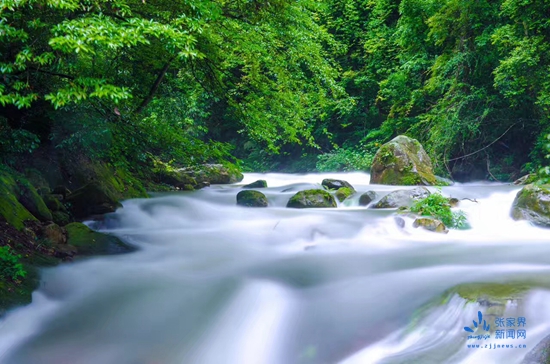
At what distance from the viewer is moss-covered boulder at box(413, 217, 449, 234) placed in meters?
7.54

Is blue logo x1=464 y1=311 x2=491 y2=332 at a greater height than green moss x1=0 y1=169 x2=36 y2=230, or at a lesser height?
lesser

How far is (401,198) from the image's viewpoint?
9719 millimetres

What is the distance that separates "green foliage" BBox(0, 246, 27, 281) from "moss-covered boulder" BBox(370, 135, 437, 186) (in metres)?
11.1

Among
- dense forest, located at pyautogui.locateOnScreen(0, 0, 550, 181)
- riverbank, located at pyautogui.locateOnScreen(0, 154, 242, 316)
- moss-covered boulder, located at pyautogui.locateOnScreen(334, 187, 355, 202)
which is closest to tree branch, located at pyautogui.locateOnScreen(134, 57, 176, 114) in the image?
dense forest, located at pyautogui.locateOnScreen(0, 0, 550, 181)

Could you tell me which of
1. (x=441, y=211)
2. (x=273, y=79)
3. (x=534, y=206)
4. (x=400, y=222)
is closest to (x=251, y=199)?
(x=273, y=79)

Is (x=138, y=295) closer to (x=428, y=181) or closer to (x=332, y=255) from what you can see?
(x=332, y=255)

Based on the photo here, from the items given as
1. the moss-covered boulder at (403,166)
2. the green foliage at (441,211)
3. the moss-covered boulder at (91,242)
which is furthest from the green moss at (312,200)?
the moss-covered boulder at (91,242)

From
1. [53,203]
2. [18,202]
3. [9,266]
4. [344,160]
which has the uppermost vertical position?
[18,202]

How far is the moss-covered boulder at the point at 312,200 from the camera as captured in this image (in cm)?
1038

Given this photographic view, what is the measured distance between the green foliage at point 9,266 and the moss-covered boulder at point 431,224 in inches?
231

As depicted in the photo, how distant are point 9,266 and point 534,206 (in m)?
8.30

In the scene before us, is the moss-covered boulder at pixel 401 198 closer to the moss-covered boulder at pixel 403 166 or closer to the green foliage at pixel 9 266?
the moss-covered boulder at pixel 403 166

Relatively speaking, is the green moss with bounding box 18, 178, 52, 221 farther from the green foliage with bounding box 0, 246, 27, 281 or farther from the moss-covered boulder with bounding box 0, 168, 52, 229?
the green foliage with bounding box 0, 246, 27, 281

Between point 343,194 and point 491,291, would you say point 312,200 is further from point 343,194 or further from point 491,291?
point 491,291
